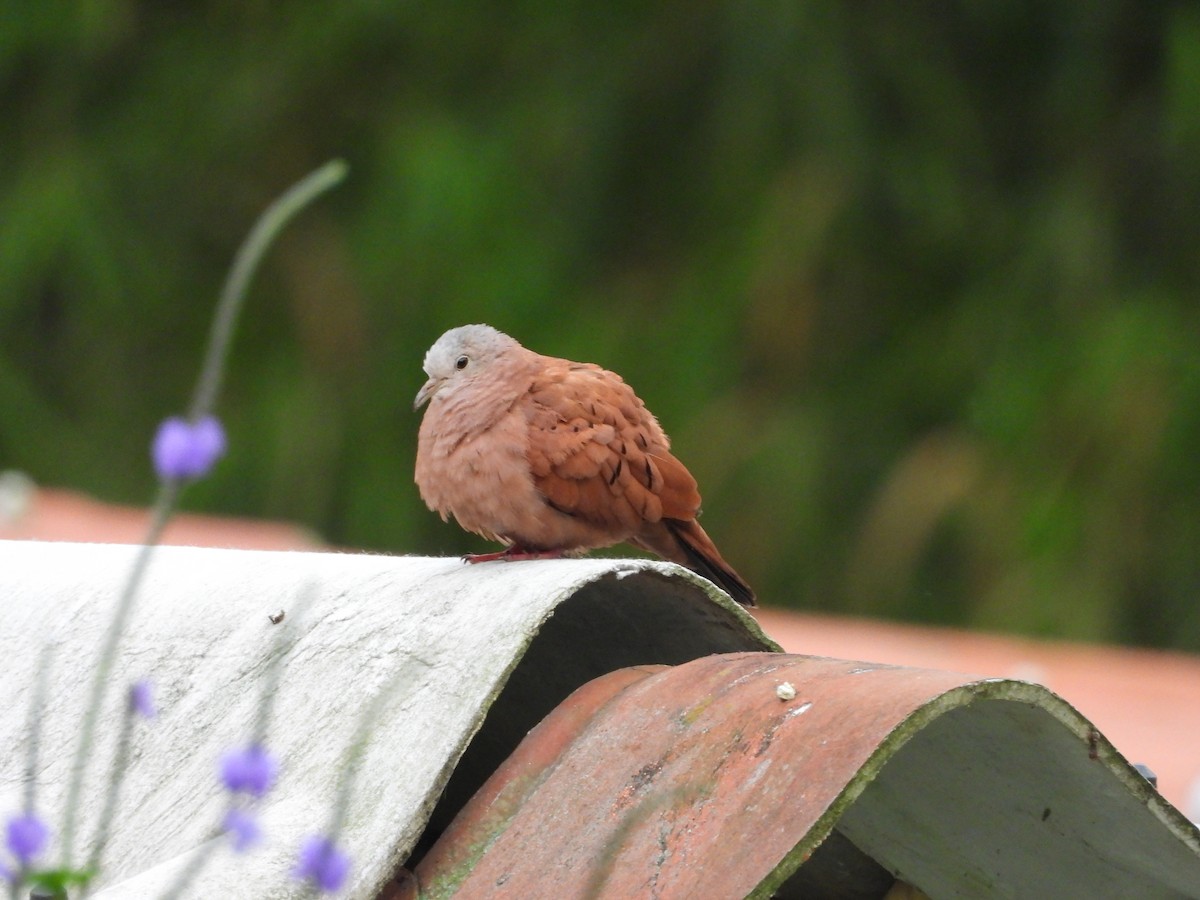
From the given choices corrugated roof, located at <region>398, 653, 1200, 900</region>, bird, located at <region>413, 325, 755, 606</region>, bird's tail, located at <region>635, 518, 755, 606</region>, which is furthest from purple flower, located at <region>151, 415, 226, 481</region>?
bird's tail, located at <region>635, 518, 755, 606</region>

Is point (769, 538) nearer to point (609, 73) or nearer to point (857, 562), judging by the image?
point (857, 562)

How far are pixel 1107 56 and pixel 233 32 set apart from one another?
5.38 metres

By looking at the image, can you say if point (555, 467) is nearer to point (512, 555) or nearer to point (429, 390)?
point (512, 555)

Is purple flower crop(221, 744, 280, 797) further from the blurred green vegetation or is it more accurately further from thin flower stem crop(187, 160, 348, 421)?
the blurred green vegetation

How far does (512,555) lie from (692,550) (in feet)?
1.03

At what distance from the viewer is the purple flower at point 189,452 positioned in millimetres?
958

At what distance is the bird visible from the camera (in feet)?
7.23

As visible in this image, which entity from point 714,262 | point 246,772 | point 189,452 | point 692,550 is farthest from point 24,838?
point 714,262

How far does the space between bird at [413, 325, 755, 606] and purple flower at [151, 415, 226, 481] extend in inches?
45.7

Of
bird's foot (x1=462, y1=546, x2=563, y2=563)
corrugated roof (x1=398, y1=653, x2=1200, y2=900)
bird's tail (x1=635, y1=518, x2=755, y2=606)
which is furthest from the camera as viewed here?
bird's tail (x1=635, y1=518, x2=755, y2=606)

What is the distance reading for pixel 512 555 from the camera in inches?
86.3

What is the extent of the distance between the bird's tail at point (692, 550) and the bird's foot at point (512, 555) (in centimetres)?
15

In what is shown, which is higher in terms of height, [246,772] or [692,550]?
[246,772]

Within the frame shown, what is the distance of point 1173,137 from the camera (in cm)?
892
